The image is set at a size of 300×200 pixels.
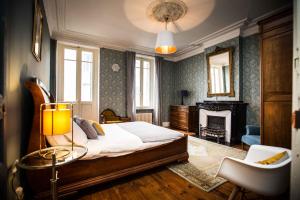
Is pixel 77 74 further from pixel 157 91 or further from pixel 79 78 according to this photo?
pixel 157 91

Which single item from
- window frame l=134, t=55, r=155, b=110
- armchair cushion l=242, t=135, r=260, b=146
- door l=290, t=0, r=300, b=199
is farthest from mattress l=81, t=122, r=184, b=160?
window frame l=134, t=55, r=155, b=110

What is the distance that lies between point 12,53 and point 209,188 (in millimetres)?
2507

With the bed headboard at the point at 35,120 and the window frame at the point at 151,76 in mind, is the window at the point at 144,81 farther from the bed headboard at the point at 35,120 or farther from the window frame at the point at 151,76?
the bed headboard at the point at 35,120

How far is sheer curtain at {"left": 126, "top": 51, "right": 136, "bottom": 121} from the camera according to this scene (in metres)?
5.05

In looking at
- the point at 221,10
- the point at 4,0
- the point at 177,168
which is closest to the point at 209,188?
the point at 177,168

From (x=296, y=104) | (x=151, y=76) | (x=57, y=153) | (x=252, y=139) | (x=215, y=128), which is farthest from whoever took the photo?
(x=151, y=76)

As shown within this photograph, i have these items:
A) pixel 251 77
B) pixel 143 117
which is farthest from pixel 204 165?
pixel 143 117

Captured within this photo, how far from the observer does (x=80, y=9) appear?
3.05 meters

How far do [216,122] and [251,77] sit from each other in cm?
157

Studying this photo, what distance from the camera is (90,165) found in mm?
1733

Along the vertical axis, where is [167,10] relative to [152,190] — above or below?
above

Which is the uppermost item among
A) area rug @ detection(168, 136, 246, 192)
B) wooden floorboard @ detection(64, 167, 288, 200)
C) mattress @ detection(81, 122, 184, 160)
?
mattress @ detection(81, 122, 184, 160)

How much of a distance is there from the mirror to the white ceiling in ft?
2.35

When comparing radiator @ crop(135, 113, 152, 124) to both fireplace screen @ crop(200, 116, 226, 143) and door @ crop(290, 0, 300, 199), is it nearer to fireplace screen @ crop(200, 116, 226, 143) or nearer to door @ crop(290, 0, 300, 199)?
fireplace screen @ crop(200, 116, 226, 143)
